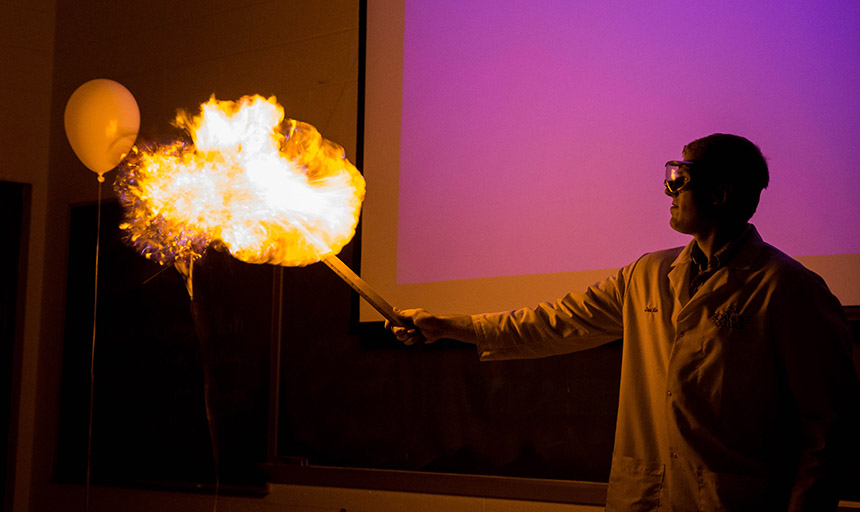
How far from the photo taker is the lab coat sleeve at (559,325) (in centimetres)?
209

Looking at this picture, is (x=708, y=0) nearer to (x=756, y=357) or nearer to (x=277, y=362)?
(x=756, y=357)

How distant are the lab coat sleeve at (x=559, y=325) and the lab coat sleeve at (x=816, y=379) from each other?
472 mm

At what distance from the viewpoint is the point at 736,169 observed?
183 centimetres

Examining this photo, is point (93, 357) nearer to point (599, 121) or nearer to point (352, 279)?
point (352, 279)

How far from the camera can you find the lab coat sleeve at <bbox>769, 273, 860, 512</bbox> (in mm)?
1584

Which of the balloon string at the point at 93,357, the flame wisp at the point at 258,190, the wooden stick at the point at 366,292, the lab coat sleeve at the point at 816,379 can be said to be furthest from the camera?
the balloon string at the point at 93,357

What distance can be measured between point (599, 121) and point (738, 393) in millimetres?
1283

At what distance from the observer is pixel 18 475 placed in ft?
13.1

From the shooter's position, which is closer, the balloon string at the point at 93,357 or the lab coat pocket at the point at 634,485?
the lab coat pocket at the point at 634,485

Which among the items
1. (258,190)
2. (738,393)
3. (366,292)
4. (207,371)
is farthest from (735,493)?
(207,371)

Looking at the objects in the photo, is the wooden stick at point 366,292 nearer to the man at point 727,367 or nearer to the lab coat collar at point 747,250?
the man at point 727,367

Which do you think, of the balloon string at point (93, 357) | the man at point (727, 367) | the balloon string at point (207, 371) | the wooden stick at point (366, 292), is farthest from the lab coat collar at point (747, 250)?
the balloon string at point (93, 357)

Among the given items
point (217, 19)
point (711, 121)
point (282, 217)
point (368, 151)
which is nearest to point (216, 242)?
point (368, 151)

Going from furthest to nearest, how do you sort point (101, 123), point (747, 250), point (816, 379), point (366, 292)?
1. point (101, 123)
2. point (366, 292)
3. point (747, 250)
4. point (816, 379)
